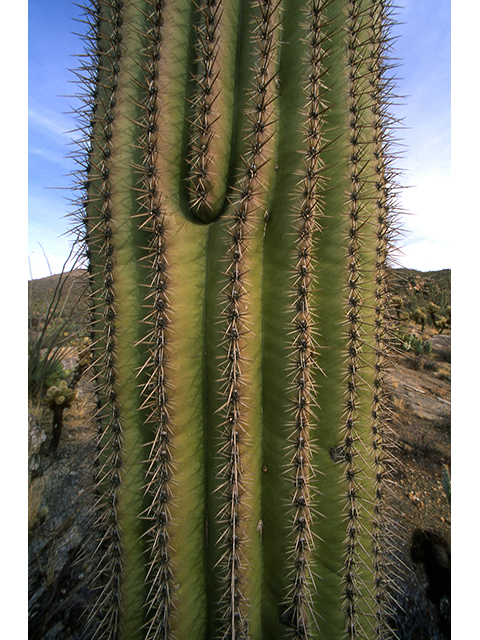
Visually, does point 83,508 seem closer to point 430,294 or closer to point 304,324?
point 304,324

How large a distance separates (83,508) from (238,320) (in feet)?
7.85

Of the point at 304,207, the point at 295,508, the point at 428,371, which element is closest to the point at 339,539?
the point at 295,508

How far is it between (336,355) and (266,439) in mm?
418

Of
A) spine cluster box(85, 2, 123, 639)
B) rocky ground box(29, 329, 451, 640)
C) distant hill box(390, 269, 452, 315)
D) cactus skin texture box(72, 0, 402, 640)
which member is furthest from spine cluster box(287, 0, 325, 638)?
distant hill box(390, 269, 452, 315)

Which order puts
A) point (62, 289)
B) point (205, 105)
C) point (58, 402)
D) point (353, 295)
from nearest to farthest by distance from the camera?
1. point (205, 105)
2. point (353, 295)
3. point (62, 289)
4. point (58, 402)

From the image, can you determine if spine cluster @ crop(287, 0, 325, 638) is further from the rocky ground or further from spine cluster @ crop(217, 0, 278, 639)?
the rocky ground

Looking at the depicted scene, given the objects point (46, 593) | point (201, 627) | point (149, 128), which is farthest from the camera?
point (46, 593)

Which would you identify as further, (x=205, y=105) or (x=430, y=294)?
(x=430, y=294)

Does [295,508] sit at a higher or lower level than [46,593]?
higher

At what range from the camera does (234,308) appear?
1.05m

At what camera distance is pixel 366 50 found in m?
1.16

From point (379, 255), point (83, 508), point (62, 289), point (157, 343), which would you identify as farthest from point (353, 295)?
point (83, 508)

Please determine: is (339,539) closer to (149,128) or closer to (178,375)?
(178,375)

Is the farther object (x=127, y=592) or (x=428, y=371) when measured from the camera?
(x=428, y=371)
